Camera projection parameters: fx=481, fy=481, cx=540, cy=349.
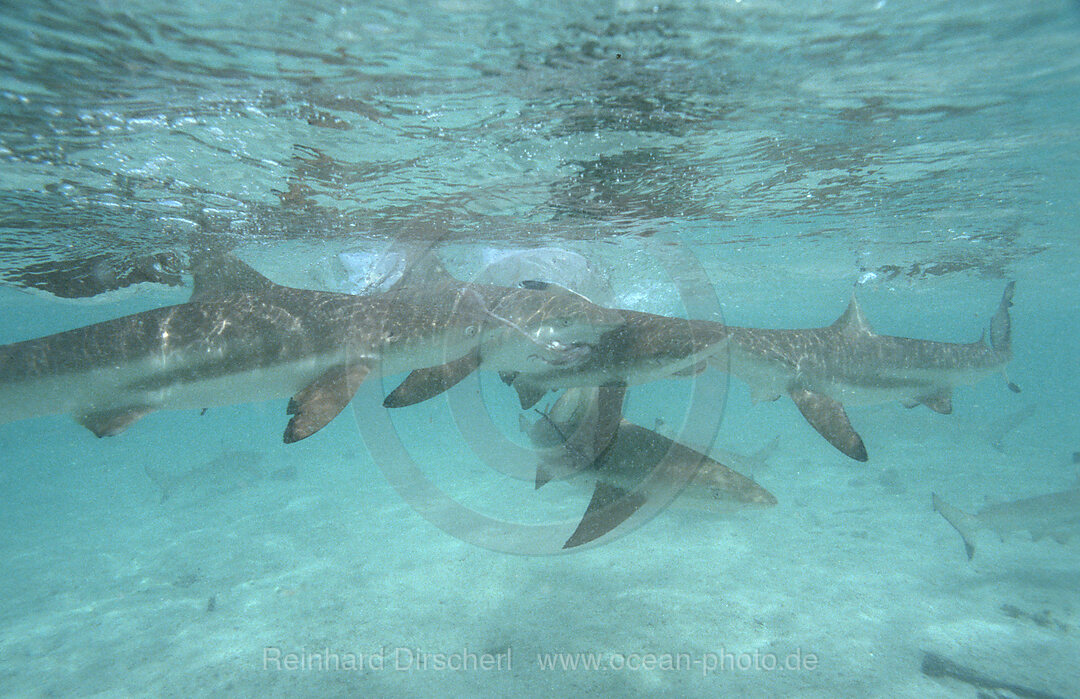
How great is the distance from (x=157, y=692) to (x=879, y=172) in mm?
18280

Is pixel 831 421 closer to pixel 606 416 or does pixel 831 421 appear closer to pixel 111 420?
pixel 606 416

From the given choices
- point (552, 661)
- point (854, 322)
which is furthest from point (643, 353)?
point (552, 661)

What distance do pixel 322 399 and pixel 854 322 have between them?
8.19 meters

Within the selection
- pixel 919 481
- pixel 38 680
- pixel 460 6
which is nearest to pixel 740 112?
pixel 460 6

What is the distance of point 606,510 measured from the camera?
594 centimetres

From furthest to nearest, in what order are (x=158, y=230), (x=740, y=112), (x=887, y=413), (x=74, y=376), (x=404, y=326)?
(x=887, y=413), (x=158, y=230), (x=740, y=112), (x=404, y=326), (x=74, y=376)

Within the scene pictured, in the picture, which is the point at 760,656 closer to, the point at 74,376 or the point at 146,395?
the point at 146,395

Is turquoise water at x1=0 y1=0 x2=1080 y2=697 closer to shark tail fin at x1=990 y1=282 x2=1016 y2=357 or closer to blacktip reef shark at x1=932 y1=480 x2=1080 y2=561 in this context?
blacktip reef shark at x1=932 y1=480 x2=1080 y2=561

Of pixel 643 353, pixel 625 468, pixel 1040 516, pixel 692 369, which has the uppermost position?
pixel 643 353

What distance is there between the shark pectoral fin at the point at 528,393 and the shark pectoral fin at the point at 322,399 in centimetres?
204

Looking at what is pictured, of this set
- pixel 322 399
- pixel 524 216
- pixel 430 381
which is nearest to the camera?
pixel 322 399

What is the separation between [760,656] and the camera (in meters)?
8.00

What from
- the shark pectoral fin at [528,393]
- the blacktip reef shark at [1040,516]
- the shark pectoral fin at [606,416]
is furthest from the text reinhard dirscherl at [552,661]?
the blacktip reef shark at [1040,516]

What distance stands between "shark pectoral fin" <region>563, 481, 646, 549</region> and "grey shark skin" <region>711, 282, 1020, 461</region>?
208 centimetres
